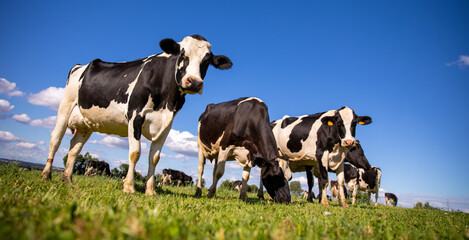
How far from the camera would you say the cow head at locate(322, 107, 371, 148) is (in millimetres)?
9003

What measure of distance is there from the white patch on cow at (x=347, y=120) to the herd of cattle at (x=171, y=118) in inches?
1.2

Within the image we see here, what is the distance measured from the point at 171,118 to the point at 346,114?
643cm

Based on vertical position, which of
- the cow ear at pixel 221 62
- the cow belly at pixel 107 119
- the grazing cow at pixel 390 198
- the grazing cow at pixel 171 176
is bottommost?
the grazing cow at pixel 171 176

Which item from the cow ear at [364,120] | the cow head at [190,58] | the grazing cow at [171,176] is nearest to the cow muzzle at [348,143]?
the cow ear at [364,120]

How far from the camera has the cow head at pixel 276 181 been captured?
258 inches

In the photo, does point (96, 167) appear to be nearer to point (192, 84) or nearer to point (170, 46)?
point (170, 46)

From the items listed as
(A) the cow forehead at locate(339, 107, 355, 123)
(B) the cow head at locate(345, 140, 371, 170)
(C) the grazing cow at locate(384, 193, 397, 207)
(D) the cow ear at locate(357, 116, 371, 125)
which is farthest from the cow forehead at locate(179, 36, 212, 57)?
(C) the grazing cow at locate(384, 193, 397, 207)

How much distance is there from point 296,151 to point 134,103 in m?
6.87

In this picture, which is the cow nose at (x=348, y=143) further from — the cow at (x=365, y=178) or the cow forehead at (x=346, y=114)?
the cow at (x=365, y=178)

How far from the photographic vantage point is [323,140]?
9508 mm

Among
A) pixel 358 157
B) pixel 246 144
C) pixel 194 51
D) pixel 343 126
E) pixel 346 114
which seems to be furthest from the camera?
pixel 358 157

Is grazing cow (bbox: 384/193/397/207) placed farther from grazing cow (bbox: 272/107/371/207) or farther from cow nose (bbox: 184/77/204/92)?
cow nose (bbox: 184/77/204/92)

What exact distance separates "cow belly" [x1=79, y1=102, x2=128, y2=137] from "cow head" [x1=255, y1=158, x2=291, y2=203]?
134 inches

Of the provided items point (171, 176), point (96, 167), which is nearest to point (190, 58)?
point (96, 167)
